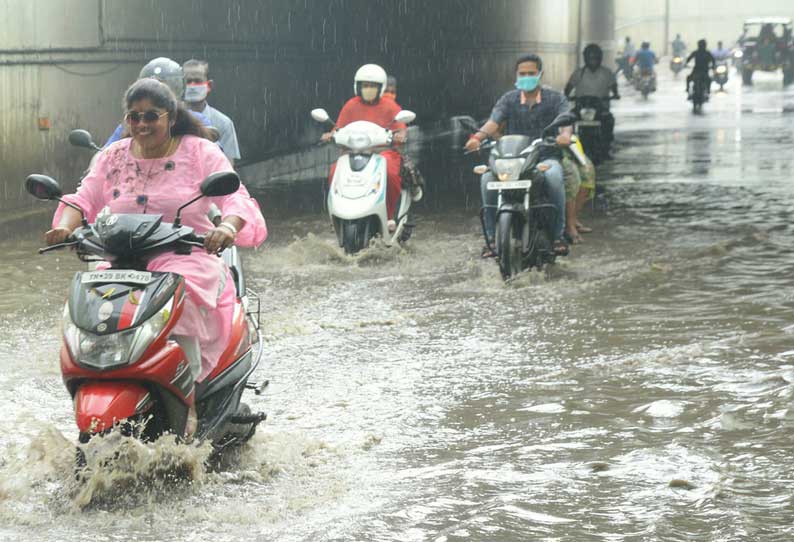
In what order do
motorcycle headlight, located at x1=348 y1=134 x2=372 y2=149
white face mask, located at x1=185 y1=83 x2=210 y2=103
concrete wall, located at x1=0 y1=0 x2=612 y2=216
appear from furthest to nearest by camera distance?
concrete wall, located at x1=0 y1=0 x2=612 y2=216 → motorcycle headlight, located at x1=348 y1=134 x2=372 y2=149 → white face mask, located at x1=185 y1=83 x2=210 y2=103

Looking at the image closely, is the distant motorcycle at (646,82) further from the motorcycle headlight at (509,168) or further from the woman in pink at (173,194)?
the woman in pink at (173,194)

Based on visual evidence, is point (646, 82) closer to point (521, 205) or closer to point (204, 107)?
point (521, 205)

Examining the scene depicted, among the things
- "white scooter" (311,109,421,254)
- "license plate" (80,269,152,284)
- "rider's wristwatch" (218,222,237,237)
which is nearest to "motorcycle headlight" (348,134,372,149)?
"white scooter" (311,109,421,254)

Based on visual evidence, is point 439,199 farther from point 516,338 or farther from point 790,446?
point 790,446

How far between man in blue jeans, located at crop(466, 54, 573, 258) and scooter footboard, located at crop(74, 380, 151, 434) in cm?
612

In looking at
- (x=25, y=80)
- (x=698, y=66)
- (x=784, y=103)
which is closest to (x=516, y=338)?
(x=25, y=80)

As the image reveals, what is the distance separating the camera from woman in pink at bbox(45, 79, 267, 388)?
16.8 feet

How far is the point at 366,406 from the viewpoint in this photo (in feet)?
21.4

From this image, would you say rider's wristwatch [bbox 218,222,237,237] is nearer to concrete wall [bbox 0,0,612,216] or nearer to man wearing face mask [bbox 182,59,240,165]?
man wearing face mask [bbox 182,59,240,165]

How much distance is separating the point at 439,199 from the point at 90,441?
1184 centimetres

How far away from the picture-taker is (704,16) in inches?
3794

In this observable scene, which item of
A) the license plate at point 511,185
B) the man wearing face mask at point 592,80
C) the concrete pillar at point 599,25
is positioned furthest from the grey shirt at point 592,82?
the concrete pillar at point 599,25

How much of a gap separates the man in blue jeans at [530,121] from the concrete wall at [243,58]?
559 cm

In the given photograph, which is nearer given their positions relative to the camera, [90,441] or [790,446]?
[90,441]
